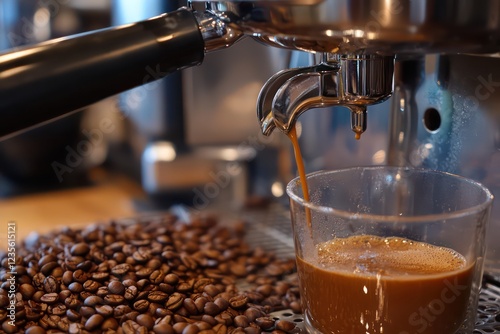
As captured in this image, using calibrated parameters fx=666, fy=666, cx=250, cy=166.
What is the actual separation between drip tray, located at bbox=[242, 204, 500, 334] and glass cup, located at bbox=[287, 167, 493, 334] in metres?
0.03

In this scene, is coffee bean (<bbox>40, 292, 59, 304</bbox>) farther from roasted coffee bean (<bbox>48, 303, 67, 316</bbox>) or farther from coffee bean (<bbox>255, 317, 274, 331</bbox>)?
coffee bean (<bbox>255, 317, 274, 331</bbox>)

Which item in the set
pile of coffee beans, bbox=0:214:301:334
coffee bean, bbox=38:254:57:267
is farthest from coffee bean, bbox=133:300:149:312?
coffee bean, bbox=38:254:57:267

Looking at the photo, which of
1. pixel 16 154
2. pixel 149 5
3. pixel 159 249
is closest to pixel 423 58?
pixel 159 249

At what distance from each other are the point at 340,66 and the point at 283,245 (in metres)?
0.30

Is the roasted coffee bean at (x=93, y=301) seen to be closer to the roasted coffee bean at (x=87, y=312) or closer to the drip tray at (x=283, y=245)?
the roasted coffee bean at (x=87, y=312)

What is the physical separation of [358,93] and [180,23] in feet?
0.48

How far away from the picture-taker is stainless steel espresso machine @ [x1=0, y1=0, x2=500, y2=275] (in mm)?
425

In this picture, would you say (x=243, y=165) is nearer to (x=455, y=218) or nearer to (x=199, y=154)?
(x=199, y=154)

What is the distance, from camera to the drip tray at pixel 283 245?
1.79 feet

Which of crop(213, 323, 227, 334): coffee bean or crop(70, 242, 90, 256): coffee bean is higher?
crop(70, 242, 90, 256): coffee bean

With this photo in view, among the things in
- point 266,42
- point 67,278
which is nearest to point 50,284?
point 67,278

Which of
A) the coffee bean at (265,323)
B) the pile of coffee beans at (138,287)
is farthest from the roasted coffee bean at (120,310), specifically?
the coffee bean at (265,323)

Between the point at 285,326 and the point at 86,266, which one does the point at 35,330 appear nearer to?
the point at 86,266

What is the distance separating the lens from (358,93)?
51cm
